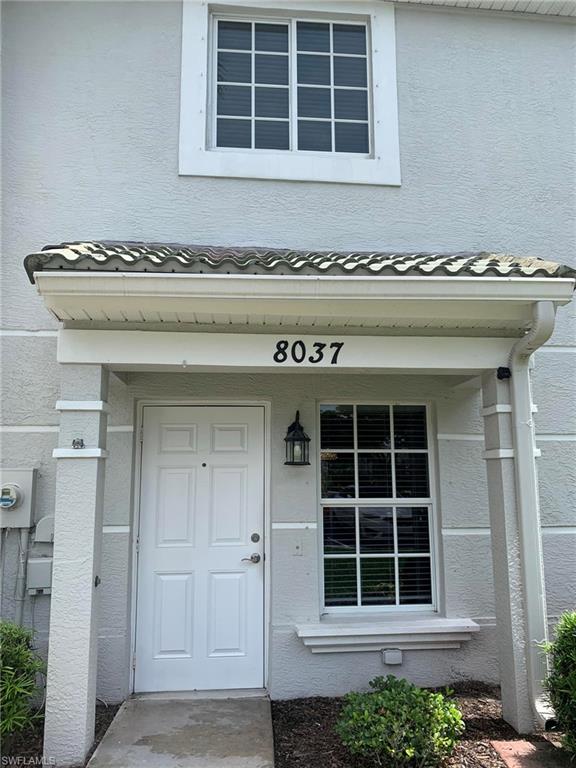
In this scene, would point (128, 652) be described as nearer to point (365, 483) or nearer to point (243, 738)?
point (243, 738)

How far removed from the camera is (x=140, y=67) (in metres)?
5.54

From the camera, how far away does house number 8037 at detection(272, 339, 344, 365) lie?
4180 mm

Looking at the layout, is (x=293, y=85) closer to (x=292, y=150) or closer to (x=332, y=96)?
(x=332, y=96)

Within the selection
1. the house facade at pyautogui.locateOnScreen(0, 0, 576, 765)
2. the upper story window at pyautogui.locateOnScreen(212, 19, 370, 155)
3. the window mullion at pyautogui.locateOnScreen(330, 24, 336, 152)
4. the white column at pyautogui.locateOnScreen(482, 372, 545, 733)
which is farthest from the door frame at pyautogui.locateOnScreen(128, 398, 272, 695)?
the window mullion at pyautogui.locateOnScreen(330, 24, 336, 152)

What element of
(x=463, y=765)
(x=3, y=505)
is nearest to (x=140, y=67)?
(x=3, y=505)

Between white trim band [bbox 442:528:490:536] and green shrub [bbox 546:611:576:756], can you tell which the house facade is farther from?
green shrub [bbox 546:611:576:756]

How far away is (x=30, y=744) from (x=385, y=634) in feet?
9.18

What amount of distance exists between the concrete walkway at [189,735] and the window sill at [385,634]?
0.69m

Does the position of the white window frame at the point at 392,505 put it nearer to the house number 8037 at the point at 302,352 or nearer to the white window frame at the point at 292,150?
the house number 8037 at the point at 302,352

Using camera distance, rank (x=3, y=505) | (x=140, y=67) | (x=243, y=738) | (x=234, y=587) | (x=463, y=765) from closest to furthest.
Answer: (x=463, y=765) → (x=243, y=738) → (x=3, y=505) → (x=234, y=587) → (x=140, y=67)

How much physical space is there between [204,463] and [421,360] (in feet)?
7.21

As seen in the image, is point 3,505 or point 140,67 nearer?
point 3,505

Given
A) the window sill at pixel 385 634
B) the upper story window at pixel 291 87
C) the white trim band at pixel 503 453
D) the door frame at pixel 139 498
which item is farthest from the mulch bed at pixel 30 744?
the upper story window at pixel 291 87

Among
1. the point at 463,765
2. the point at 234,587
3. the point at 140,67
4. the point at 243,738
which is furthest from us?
the point at 140,67
